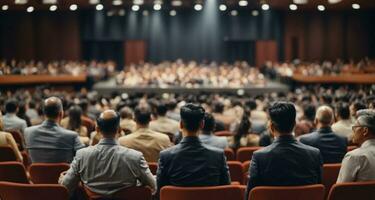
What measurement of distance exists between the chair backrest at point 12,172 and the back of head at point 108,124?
793 mm

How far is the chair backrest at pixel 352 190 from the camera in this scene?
354 centimetres

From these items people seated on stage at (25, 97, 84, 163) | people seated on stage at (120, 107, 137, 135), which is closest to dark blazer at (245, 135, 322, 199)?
people seated on stage at (25, 97, 84, 163)

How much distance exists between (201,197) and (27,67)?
59.6 feet

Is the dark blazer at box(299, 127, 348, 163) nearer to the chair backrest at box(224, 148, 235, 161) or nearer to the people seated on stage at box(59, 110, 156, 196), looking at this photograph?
the chair backrest at box(224, 148, 235, 161)

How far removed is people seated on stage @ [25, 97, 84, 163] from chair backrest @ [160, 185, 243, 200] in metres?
2.09

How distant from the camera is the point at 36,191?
11.8ft

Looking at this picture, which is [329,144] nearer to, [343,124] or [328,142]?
[328,142]

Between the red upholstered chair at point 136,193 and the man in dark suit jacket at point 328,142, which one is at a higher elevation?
the man in dark suit jacket at point 328,142

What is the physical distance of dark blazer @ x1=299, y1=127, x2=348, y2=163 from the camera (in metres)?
5.40

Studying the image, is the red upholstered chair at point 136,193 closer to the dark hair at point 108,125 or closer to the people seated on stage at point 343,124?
the dark hair at point 108,125

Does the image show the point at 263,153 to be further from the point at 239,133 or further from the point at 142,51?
the point at 142,51

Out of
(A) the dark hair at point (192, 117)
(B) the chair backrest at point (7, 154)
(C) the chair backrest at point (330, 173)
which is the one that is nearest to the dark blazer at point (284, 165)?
(A) the dark hair at point (192, 117)

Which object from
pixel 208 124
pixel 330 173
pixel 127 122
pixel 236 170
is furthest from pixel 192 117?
pixel 127 122

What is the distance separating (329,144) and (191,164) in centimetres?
203
